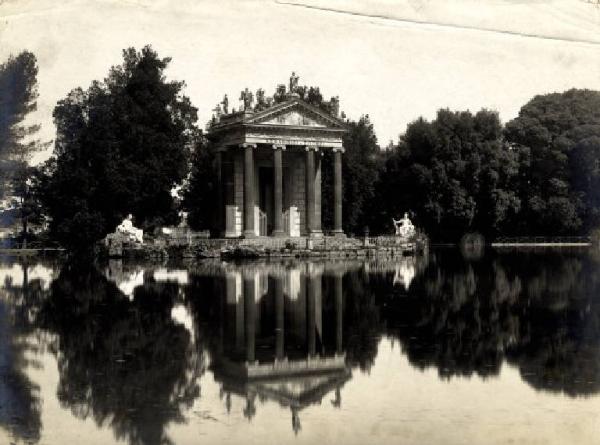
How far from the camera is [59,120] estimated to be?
65.7 m

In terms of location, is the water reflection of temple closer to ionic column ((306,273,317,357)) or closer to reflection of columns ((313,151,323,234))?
ionic column ((306,273,317,357))

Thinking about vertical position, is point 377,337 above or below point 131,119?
below

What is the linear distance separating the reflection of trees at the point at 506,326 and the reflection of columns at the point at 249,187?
78.6 feet

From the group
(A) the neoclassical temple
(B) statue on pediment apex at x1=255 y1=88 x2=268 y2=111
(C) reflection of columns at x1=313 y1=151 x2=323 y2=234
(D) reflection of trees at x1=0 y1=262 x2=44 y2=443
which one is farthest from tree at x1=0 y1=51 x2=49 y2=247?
(D) reflection of trees at x1=0 y1=262 x2=44 y2=443

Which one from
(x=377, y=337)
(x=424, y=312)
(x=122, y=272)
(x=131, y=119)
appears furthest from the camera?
(x=131, y=119)

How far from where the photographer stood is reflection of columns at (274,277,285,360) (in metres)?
15.3

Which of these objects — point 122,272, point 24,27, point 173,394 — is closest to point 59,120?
point 24,27

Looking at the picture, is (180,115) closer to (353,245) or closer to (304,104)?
(304,104)

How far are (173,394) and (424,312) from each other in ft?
36.0

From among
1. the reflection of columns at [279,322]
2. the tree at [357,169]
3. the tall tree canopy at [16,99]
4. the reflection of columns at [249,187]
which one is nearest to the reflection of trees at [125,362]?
the reflection of columns at [279,322]

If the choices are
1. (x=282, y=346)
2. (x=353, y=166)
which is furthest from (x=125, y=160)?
(x=282, y=346)

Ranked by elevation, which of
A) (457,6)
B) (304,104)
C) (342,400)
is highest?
(304,104)

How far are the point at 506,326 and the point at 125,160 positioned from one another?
4279 cm

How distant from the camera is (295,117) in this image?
58531 mm
